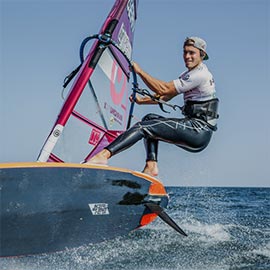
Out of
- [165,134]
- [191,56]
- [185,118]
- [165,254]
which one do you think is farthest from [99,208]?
[165,254]

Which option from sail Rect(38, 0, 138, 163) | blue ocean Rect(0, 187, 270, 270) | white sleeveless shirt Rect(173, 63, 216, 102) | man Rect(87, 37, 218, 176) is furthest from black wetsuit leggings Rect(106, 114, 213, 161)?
blue ocean Rect(0, 187, 270, 270)

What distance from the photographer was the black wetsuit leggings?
4449 millimetres

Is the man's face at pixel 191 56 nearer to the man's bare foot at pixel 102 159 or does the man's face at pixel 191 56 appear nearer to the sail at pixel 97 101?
the sail at pixel 97 101

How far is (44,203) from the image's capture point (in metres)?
3.89

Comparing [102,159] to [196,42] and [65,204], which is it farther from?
[196,42]

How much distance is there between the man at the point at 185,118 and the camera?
454 centimetres

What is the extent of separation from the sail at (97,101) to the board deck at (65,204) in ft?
1.51

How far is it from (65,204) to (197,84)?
1761 mm

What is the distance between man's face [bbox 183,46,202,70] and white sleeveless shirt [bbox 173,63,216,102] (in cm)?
5

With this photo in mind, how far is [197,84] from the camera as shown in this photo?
461 centimetres

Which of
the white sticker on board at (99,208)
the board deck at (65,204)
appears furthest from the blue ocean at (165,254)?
the white sticker on board at (99,208)

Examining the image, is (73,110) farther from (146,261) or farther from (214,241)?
(214,241)

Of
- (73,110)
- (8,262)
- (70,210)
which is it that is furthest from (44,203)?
(8,262)

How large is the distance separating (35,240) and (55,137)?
0.99 meters
